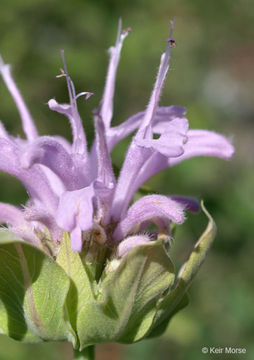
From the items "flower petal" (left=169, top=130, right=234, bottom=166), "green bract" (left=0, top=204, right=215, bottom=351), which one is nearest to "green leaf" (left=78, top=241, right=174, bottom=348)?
"green bract" (left=0, top=204, right=215, bottom=351)

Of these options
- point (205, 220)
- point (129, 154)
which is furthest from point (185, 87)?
point (129, 154)

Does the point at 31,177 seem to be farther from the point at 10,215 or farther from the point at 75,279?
the point at 75,279

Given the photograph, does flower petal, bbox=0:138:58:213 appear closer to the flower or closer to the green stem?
the flower

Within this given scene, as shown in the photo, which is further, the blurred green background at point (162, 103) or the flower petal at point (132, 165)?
the blurred green background at point (162, 103)

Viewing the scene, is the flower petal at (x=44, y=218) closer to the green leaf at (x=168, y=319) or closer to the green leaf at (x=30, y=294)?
the green leaf at (x=30, y=294)

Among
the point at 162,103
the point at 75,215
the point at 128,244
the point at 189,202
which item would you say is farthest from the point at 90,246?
the point at 162,103

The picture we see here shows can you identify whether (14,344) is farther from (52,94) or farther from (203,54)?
(203,54)

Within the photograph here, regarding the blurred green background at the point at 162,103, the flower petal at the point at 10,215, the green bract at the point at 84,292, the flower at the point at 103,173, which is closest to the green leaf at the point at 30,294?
the green bract at the point at 84,292
